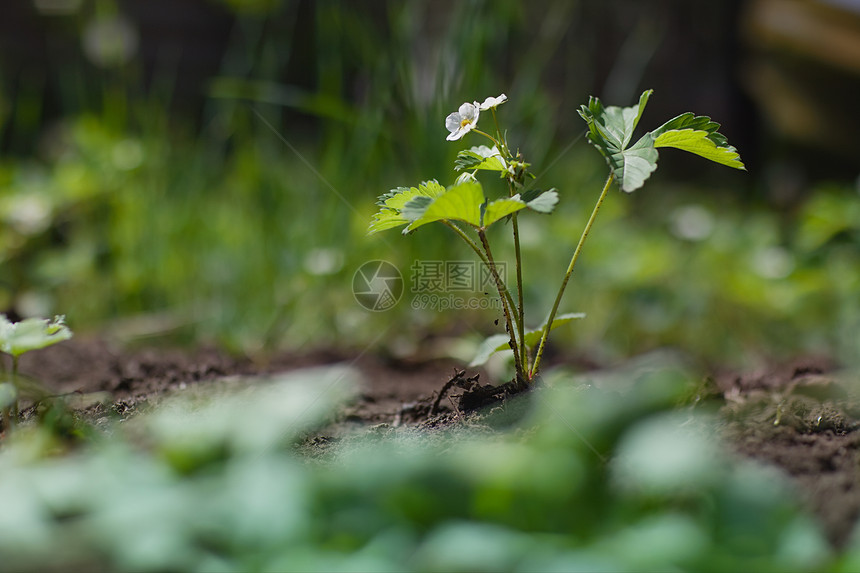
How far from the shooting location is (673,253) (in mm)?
2113

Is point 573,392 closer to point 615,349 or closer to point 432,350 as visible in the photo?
point 432,350

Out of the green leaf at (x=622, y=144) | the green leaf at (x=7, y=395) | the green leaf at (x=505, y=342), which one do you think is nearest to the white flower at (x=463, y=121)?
the green leaf at (x=622, y=144)

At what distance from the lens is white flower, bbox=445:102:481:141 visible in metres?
0.66

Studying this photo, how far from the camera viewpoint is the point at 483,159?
662mm

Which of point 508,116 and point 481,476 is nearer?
point 481,476

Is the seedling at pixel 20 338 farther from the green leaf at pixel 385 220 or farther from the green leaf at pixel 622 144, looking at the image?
the green leaf at pixel 622 144

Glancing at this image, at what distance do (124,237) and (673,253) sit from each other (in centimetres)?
156

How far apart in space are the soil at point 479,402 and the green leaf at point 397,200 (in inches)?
7.4

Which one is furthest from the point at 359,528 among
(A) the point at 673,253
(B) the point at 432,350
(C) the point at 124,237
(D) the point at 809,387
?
(A) the point at 673,253

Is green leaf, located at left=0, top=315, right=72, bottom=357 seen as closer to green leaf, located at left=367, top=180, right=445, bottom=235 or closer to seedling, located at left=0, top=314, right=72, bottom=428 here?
seedling, located at left=0, top=314, right=72, bottom=428

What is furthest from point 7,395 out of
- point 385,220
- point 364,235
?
point 364,235

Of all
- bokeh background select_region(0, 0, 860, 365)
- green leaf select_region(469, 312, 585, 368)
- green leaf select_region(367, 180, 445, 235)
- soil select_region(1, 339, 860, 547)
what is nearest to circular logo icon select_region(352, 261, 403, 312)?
bokeh background select_region(0, 0, 860, 365)

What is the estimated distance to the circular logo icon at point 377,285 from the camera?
1.53 meters

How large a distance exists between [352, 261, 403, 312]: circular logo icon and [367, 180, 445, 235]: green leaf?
83 cm
